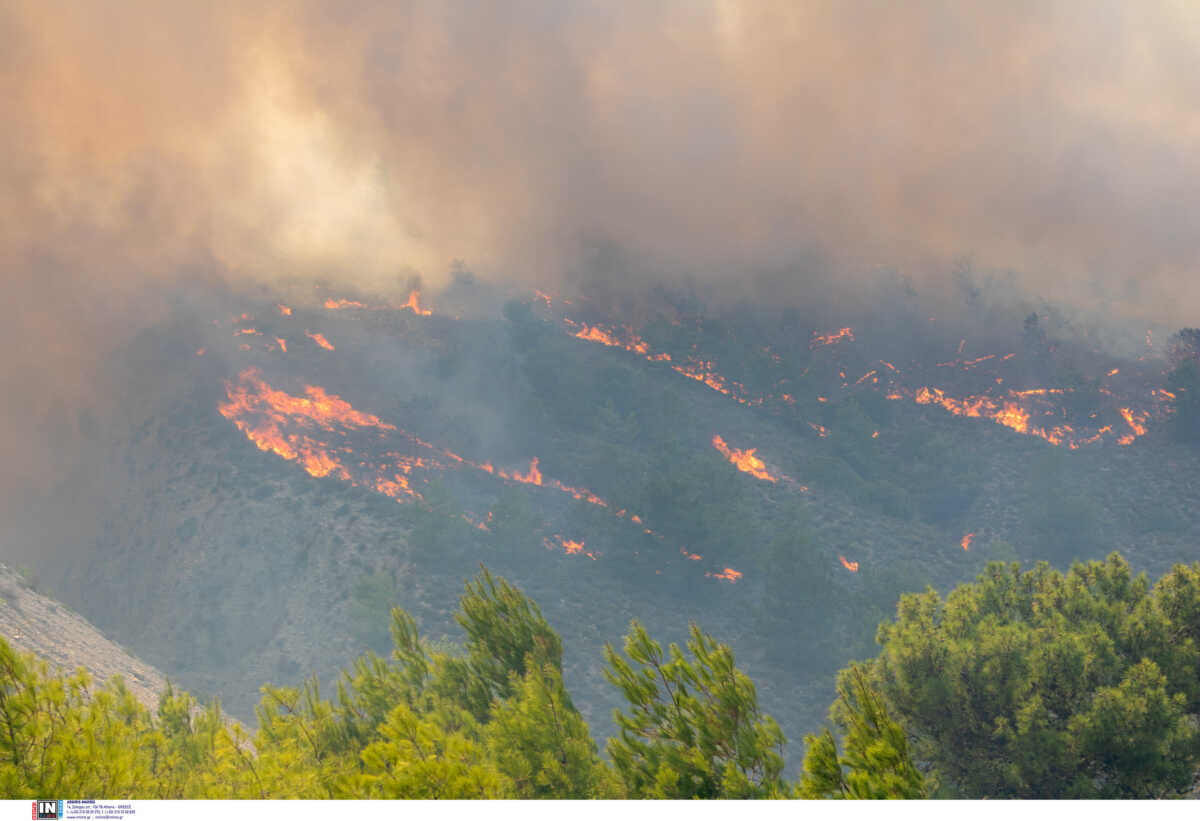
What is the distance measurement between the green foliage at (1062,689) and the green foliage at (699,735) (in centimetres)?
788

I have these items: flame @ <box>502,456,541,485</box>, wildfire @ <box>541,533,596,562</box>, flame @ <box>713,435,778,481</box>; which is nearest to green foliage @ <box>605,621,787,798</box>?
wildfire @ <box>541,533,596,562</box>

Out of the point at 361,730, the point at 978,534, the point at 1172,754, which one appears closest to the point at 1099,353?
the point at 978,534

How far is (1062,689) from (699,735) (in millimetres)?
9372

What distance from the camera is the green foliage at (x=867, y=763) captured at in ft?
22.4

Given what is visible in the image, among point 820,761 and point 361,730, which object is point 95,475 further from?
point 820,761

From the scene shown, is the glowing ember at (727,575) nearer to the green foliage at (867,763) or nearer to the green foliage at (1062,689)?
the green foliage at (1062,689)

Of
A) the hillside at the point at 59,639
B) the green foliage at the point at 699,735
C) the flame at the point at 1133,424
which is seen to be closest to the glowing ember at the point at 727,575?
the hillside at the point at 59,639

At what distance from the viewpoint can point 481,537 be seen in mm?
72188

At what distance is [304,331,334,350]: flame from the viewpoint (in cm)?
10394

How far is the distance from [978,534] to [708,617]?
130ft

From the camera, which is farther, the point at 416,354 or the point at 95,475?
the point at 416,354

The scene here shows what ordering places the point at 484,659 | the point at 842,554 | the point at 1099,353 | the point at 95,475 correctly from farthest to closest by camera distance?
the point at 1099,353 → the point at 95,475 → the point at 842,554 → the point at 484,659

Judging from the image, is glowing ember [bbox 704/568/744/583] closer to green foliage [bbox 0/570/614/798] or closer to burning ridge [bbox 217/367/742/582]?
burning ridge [bbox 217/367/742/582]

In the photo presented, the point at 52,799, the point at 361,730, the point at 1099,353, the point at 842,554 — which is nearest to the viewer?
the point at 52,799
